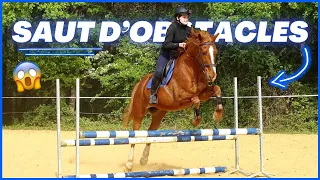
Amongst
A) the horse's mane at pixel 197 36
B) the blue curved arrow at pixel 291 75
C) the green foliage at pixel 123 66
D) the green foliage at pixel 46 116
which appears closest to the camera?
the horse's mane at pixel 197 36

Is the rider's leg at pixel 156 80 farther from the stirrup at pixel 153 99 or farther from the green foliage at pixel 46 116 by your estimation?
the green foliage at pixel 46 116

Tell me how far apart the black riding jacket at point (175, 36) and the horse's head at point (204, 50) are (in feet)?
0.71

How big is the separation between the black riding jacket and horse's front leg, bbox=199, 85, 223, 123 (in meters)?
0.77

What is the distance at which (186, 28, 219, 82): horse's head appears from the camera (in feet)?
20.4

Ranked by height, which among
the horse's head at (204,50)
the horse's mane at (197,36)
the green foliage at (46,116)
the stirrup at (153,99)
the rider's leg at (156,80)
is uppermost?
the horse's mane at (197,36)

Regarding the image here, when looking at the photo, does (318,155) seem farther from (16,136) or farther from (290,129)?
(16,136)

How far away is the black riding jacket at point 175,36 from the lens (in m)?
6.93

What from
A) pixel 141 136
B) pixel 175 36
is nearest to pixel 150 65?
pixel 175 36

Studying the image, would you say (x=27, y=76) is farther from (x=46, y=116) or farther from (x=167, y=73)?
(x=167, y=73)

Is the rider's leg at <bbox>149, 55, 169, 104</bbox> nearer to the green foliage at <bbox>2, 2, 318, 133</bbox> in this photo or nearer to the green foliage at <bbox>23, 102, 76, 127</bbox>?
the green foliage at <bbox>2, 2, 318, 133</bbox>

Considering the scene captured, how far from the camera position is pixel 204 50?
251 inches

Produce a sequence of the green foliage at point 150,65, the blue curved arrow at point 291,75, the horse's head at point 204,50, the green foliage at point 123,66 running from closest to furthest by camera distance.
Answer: the horse's head at point 204,50
the green foliage at point 150,65
the blue curved arrow at point 291,75
the green foliage at point 123,66

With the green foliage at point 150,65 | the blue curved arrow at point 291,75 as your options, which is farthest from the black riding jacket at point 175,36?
the blue curved arrow at point 291,75

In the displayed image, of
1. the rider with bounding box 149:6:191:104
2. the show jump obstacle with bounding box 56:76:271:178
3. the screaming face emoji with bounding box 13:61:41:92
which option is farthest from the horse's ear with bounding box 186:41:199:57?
the screaming face emoji with bounding box 13:61:41:92
